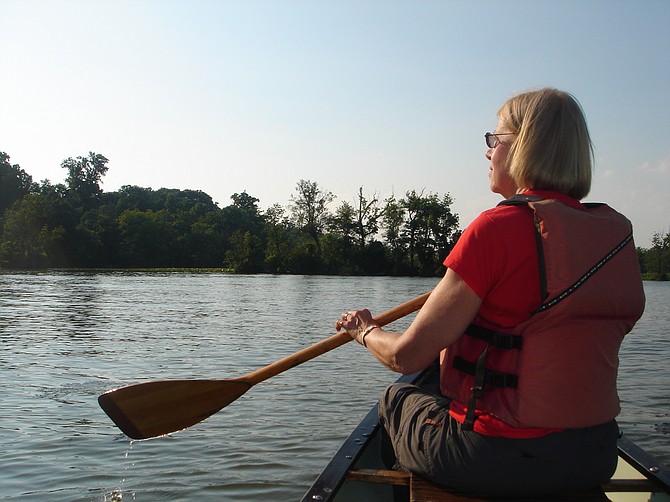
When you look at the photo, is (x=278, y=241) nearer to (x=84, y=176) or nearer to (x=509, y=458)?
(x=84, y=176)

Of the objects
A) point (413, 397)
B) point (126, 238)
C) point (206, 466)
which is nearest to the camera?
point (413, 397)

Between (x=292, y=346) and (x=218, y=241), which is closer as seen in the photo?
(x=292, y=346)

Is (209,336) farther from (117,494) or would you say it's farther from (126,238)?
(126,238)

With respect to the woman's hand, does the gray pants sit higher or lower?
lower

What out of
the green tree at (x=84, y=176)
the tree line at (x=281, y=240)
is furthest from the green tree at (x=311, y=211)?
the green tree at (x=84, y=176)

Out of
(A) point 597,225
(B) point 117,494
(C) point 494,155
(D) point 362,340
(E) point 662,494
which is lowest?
(B) point 117,494

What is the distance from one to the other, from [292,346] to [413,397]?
7961mm

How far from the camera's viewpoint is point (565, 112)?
1.98 m

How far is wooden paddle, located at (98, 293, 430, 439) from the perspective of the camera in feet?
10.9

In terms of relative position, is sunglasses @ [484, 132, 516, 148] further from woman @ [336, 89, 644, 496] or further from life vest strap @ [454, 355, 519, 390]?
life vest strap @ [454, 355, 519, 390]

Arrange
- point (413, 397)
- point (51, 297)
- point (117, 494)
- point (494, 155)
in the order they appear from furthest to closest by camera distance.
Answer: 1. point (51, 297)
2. point (117, 494)
3. point (413, 397)
4. point (494, 155)

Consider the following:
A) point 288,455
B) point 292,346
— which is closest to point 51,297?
point 292,346

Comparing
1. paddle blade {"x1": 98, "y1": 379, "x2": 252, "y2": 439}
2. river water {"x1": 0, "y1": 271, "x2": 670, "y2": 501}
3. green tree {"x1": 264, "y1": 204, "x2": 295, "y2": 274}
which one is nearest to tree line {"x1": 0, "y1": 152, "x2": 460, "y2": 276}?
green tree {"x1": 264, "y1": 204, "x2": 295, "y2": 274}

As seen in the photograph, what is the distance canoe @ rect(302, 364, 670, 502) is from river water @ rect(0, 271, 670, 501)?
1.30m
